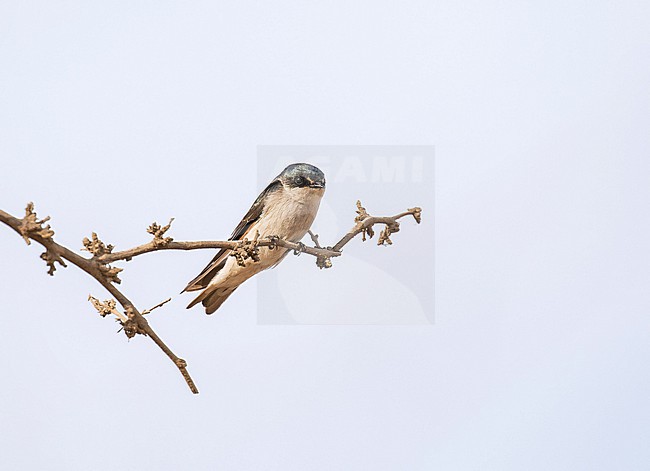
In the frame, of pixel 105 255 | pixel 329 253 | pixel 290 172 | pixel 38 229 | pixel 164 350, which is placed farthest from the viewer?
pixel 290 172

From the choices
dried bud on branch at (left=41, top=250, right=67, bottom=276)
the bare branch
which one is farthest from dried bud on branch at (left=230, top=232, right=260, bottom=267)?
dried bud on branch at (left=41, top=250, right=67, bottom=276)

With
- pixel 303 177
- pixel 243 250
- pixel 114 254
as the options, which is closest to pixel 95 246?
pixel 114 254

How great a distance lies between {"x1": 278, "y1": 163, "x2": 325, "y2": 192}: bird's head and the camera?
13.1ft

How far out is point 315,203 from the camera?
4.13 metres

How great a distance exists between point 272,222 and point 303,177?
27cm

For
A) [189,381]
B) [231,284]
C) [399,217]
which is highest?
[399,217]

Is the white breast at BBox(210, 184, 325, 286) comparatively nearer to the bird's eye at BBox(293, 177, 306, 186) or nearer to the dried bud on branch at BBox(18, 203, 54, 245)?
the bird's eye at BBox(293, 177, 306, 186)

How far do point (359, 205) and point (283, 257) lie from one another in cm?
69

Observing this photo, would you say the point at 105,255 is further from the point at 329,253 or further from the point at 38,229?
the point at 329,253

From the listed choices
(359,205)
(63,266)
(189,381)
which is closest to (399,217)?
(359,205)

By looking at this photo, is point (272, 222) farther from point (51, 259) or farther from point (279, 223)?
point (51, 259)

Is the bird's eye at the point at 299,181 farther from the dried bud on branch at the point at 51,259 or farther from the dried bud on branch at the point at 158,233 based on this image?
the dried bud on branch at the point at 51,259

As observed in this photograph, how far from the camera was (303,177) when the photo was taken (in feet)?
13.3

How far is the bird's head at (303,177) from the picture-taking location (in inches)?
158
